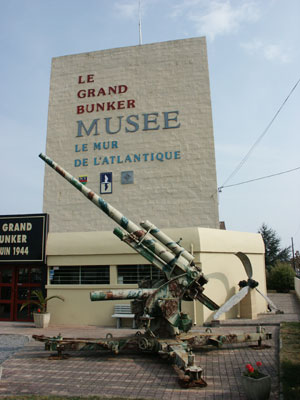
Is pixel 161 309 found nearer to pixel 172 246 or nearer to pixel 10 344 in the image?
pixel 172 246

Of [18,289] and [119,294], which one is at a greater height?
[119,294]

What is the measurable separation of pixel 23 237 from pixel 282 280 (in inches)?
769

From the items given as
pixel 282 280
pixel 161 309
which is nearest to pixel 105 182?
pixel 161 309

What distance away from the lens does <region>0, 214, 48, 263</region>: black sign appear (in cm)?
1570

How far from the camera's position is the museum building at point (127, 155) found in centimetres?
1602

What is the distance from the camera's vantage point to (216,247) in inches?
588

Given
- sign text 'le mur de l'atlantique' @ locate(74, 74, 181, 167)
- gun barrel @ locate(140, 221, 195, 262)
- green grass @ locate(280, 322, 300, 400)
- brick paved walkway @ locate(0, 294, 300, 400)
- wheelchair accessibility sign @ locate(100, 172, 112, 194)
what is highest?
sign text 'le mur de l'atlantique' @ locate(74, 74, 181, 167)

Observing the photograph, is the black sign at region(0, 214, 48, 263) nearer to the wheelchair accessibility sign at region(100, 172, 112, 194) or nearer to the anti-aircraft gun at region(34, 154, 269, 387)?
the wheelchair accessibility sign at region(100, 172, 112, 194)

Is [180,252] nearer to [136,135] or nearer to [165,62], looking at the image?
[136,135]

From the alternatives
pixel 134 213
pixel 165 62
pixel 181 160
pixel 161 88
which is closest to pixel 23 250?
pixel 134 213

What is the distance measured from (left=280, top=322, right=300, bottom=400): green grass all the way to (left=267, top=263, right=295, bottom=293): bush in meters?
15.4

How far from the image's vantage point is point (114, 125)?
2038 cm

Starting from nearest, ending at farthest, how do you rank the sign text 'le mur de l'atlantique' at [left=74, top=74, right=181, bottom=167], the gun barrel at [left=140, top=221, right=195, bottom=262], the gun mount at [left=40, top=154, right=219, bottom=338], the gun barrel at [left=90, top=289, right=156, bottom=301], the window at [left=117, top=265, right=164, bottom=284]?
the gun barrel at [left=90, top=289, right=156, bottom=301] → the gun mount at [left=40, top=154, right=219, bottom=338] → the gun barrel at [left=140, top=221, right=195, bottom=262] → the window at [left=117, top=265, right=164, bottom=284] → the sign text 'le mur de l'atlantique' at [left=74, top=74, right=181, bottom=167]

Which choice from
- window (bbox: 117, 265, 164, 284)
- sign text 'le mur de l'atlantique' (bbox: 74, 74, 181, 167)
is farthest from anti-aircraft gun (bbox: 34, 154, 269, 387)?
sign text 'le mur de l'atlantique' (bbox: 74, 74, 181, 167)
